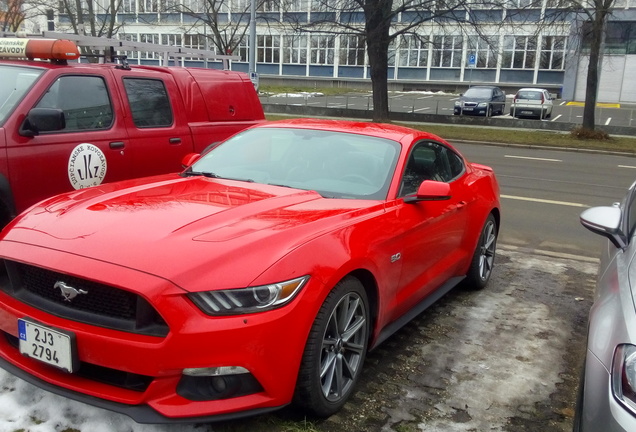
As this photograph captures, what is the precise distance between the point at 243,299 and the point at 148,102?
13.5ft

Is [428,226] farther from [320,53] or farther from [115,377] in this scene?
[320,53]

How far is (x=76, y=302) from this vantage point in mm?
2908

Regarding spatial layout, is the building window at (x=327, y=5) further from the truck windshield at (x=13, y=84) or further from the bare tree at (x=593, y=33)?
the truck windshield at (x=13, y=84)

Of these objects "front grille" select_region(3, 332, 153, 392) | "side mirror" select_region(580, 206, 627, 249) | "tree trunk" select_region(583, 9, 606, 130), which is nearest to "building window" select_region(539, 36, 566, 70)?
"tree trunk" select_region(583, 9, 606, 130)

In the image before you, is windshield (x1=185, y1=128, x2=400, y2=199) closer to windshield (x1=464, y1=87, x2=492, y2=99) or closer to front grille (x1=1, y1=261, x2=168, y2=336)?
front grille (x1=1, y1=261, x2=168, y2=336)

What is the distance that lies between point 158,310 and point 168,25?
6102 cm

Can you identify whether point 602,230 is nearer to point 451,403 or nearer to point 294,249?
point 451,403

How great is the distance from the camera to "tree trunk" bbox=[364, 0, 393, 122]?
24.0 m

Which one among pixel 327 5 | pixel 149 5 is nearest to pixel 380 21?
pixel 327 5

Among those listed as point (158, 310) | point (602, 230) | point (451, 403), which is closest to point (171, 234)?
point (158, 310)

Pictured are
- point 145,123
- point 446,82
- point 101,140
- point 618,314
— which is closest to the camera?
point 618,314

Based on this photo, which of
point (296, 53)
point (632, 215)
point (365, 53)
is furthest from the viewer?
point (296, 53)

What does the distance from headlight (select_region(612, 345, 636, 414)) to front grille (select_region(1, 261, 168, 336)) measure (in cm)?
187

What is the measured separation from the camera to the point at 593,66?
21.7m
